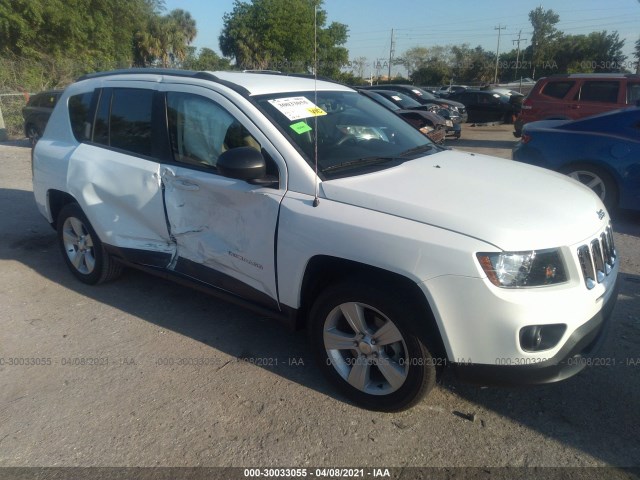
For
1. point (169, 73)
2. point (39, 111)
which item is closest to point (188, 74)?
point (169, 73)

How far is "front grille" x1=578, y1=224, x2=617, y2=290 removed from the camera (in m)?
2.67

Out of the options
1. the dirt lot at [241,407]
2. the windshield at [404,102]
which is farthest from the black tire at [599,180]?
the windshield at [404,102]

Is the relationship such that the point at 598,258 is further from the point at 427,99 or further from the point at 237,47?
the point at 237,47

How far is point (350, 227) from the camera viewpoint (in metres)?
2.76

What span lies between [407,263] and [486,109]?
19.3 m

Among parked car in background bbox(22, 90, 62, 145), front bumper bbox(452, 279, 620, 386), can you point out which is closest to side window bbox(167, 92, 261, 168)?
front bumper bbox(452, 279, 620, 386)

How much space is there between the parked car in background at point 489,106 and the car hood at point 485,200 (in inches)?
706

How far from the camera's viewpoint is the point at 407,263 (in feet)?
8.46

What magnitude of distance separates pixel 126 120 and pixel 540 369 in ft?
11.4

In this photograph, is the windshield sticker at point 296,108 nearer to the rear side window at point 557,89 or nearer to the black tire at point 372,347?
the black tire at point 372,347

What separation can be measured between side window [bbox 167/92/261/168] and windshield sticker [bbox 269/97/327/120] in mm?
280

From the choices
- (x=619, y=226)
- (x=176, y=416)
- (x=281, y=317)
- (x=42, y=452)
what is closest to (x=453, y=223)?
(x=281, y=317)

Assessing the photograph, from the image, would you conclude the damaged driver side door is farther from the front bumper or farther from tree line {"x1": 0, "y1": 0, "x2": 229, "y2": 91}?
tree line {"x1": 0, "y1": 0, "x2": 229, "y2": 91}

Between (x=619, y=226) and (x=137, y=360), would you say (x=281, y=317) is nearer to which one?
(x=137, y=360)
